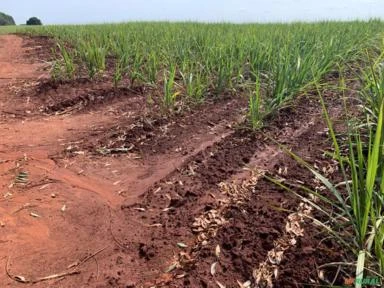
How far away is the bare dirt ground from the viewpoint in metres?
1.76

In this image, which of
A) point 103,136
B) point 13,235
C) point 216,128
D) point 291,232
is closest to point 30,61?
point 103,136

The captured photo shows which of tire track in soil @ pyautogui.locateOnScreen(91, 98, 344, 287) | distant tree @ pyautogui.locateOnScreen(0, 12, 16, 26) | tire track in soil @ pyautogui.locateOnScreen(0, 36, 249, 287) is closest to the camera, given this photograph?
tire track in soil @ pyautogui.locateOnScreen(91, 98, 344, 287)

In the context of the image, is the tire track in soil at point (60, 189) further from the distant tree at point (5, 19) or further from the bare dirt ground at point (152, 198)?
the distant tree at point (5, 19)

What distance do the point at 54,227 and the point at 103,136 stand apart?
1.38 metres

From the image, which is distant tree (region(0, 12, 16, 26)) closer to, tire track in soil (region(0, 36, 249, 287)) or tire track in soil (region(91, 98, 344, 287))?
tire track in soil (region(0, 36, 249, 287))

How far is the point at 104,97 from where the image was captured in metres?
4.54

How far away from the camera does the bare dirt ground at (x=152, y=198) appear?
176cm

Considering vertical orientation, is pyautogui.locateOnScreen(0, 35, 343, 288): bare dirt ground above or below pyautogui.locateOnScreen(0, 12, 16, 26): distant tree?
below

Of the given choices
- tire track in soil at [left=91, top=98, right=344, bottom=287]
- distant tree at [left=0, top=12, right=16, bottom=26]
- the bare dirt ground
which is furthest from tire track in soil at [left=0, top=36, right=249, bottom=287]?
distant tree at [left=0, top=12, right=16, bottom=26]

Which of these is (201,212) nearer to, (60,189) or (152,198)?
(152,198)

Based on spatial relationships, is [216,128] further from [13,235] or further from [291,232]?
[13,235]

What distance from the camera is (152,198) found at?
238cm

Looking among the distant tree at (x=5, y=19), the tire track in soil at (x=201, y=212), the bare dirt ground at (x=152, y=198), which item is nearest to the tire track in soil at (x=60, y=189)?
the bare dirt ground at (x=152, y=198)

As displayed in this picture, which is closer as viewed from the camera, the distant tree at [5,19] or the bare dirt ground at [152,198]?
the bare dirt ground at [152,198]
